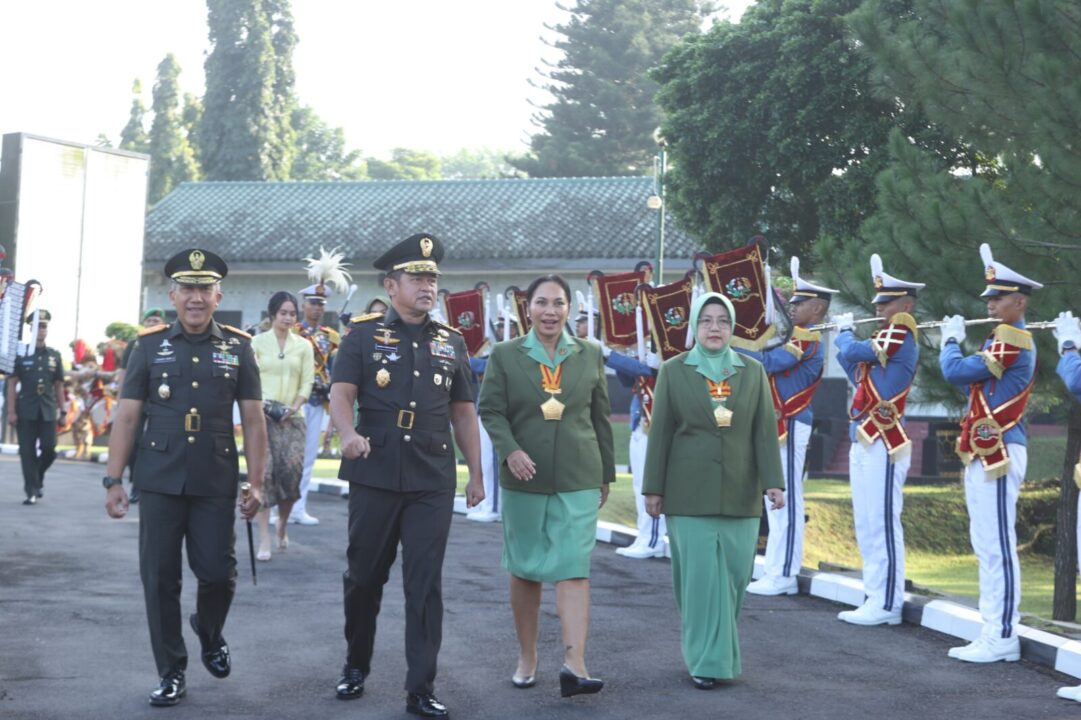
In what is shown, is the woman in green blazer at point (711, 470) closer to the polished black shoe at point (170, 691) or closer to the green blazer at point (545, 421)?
the green blazer at point (545, 421)

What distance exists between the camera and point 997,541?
890 centimetres

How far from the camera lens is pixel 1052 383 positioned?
49.4 feet

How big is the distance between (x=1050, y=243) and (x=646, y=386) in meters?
3.85

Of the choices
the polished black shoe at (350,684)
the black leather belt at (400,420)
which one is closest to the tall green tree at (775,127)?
the black leather belt at (400,420)

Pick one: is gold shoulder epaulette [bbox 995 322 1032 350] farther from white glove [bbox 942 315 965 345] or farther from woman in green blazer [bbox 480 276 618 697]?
woman in green blazer [bbox 480 276 618 697]

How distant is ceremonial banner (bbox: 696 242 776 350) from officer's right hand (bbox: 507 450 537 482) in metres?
4.23

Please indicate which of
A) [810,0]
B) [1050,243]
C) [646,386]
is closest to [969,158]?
[810,0]

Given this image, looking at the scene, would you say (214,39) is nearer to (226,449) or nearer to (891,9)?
(891,9)

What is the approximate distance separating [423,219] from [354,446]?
3807cm

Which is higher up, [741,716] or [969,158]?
[969,158]

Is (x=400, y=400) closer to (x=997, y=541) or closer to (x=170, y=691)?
(x=170, y=691)

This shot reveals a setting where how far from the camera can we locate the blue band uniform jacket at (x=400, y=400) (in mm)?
7270

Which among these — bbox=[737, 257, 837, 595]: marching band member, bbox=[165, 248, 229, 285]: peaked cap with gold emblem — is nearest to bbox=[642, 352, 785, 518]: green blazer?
bbox=[165, 248, 229, 285]: peaked cap with gold emblem

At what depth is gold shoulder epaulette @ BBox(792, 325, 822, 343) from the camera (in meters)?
11.8
